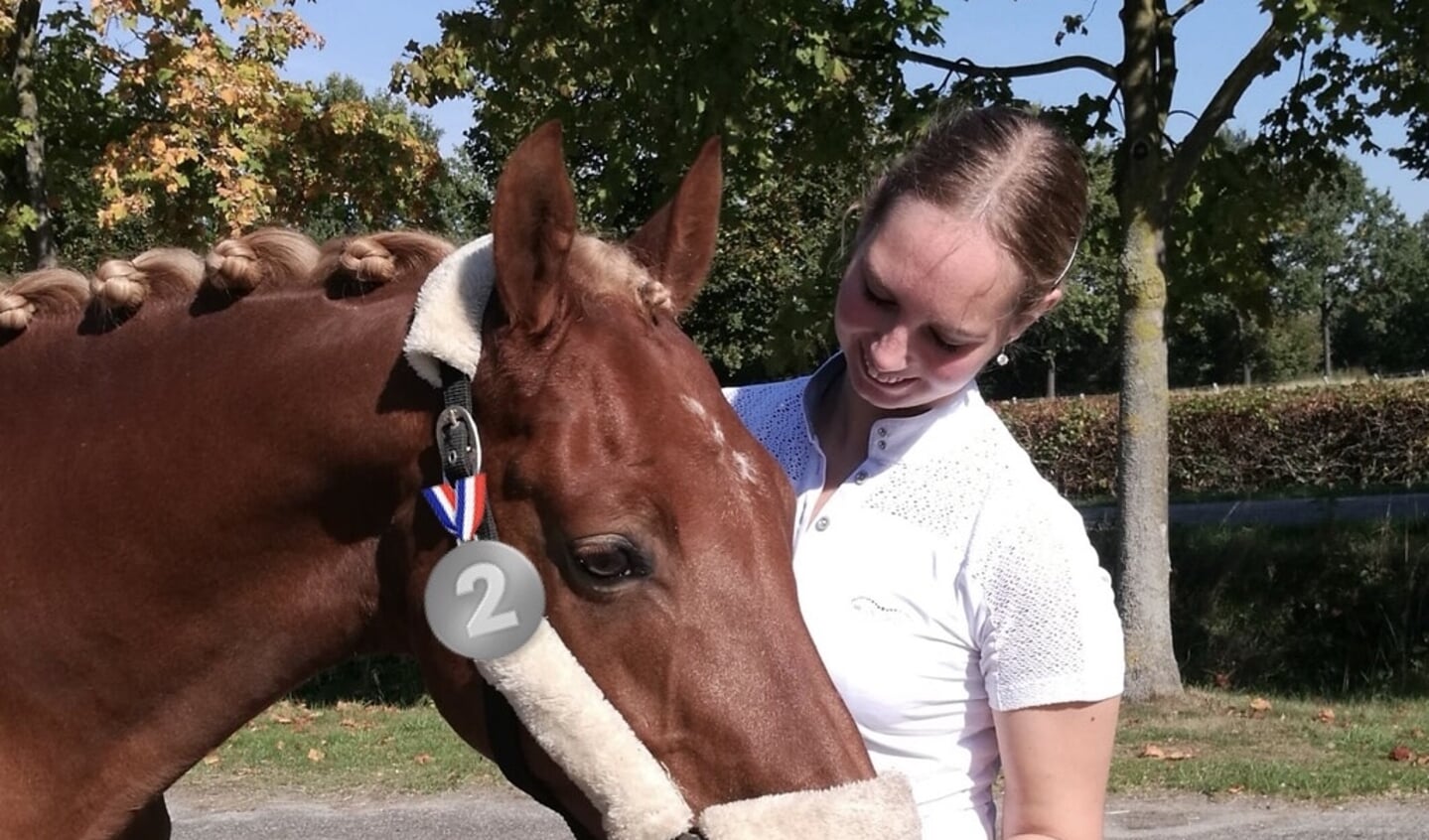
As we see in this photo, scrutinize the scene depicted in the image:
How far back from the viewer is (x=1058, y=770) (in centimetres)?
174

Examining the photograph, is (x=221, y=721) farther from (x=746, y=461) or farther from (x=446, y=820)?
(x=446, y=820)

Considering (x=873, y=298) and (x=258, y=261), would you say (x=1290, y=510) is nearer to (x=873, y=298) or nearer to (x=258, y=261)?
(x=873, y=298)

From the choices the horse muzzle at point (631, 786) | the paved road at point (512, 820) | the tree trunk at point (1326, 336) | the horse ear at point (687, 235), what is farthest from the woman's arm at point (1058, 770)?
the tree trunk at point (1326, 336)

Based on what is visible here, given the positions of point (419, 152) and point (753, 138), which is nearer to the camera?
point (753, 138)

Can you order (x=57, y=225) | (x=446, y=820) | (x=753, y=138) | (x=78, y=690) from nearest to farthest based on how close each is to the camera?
(x=78, y=690)
(x=446, y=820)
(x=753, y=138)
(x=57, y=225)

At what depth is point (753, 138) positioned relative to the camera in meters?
8.22

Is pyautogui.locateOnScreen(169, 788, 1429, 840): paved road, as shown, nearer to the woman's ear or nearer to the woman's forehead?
the woman's ear

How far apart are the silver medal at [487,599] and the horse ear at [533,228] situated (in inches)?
11.5

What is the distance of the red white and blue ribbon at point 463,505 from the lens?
1662 millimetres

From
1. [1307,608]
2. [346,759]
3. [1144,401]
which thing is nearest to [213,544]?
[346,759]

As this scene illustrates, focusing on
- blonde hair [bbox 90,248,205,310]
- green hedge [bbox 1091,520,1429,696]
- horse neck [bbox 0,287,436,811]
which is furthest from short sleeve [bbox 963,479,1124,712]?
green hedge [bbox 1091,520,1429,696]

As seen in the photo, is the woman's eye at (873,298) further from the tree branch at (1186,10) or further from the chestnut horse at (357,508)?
the tree branch at (1186,10)

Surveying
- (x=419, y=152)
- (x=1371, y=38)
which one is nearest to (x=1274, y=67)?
(x=1371, y=38)

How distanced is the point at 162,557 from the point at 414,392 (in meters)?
0.43
